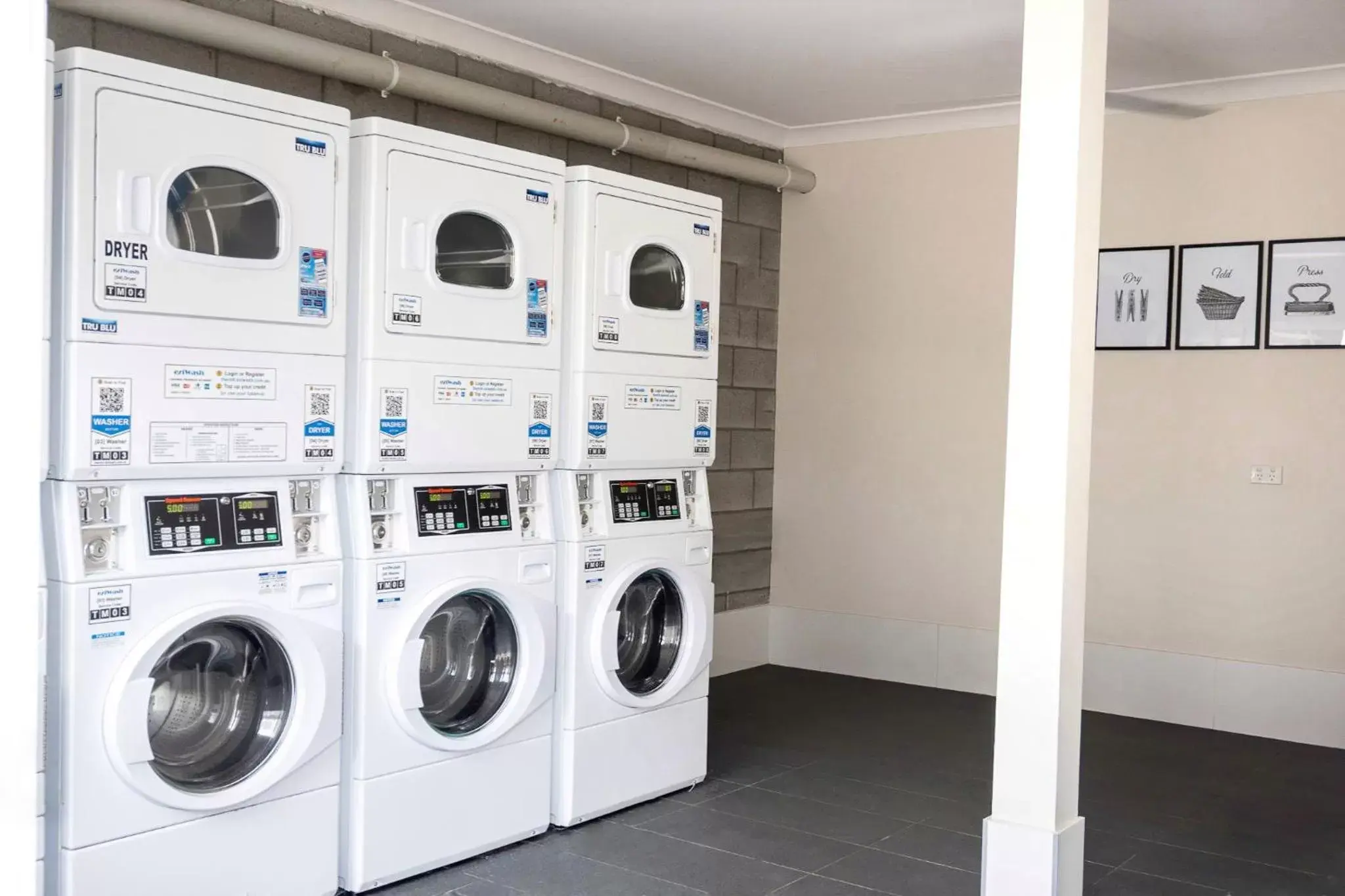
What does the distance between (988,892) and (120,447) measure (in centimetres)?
250

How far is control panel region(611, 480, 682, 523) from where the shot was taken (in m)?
4.10

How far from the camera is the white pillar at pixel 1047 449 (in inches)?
124

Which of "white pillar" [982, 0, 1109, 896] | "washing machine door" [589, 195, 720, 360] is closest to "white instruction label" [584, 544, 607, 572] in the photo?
"washing machine door" [589, 195, 720, 360]

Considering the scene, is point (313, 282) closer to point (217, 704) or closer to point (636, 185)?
point (217, 704)

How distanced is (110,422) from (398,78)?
6.69 feet

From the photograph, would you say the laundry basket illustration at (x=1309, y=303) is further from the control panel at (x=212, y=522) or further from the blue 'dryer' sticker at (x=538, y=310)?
the control panel at (x=212, y=522)

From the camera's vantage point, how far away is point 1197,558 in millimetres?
5340

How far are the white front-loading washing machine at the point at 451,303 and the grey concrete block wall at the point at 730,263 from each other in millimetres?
1110

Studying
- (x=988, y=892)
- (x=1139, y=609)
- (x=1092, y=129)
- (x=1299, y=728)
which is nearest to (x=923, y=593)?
(x=1139, y=609)

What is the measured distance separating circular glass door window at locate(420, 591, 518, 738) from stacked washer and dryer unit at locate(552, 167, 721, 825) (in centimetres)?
24

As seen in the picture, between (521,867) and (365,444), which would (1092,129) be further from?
(521,867)

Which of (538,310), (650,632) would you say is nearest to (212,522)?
(538,310)

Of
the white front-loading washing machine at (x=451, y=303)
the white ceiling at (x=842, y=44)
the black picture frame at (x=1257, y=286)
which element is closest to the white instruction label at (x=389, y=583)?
the white front-loading washing machine at (x=451, y=303)

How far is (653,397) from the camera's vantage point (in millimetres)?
4195
